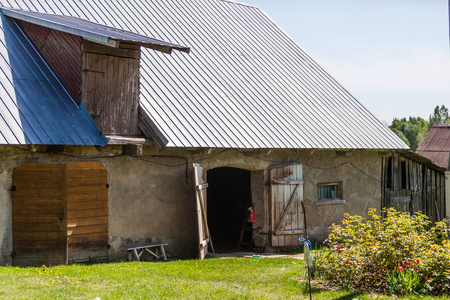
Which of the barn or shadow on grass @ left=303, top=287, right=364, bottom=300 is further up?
the barn

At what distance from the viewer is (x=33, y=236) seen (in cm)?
1038

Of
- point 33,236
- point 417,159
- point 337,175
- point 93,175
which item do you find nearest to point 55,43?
point 93,175

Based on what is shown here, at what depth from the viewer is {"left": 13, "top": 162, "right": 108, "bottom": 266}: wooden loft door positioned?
33.9 feet

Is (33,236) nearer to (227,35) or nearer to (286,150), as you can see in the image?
(286,150)

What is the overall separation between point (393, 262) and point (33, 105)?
23.6 ft

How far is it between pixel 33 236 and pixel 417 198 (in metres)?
11.9

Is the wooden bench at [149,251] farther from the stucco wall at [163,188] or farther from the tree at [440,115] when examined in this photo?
the tree at [440,115]

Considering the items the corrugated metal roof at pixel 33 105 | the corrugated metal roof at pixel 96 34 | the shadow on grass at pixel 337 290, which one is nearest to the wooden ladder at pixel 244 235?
the corrugated metal roof at pixel 33 105

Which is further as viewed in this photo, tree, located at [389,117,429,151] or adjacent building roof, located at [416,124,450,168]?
tree, located at [389,117,429,151]

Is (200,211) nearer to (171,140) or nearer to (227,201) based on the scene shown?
(171,140)

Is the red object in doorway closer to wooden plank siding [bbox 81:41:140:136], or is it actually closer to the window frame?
the window frame

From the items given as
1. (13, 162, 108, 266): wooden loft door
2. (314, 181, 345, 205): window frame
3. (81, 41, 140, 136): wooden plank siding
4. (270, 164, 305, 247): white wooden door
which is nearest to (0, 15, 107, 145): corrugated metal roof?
(81, 41, 140, 136): wooden plank siding

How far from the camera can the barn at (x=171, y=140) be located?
10539mm

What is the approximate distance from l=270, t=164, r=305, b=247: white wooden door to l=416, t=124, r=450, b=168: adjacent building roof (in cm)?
1020
